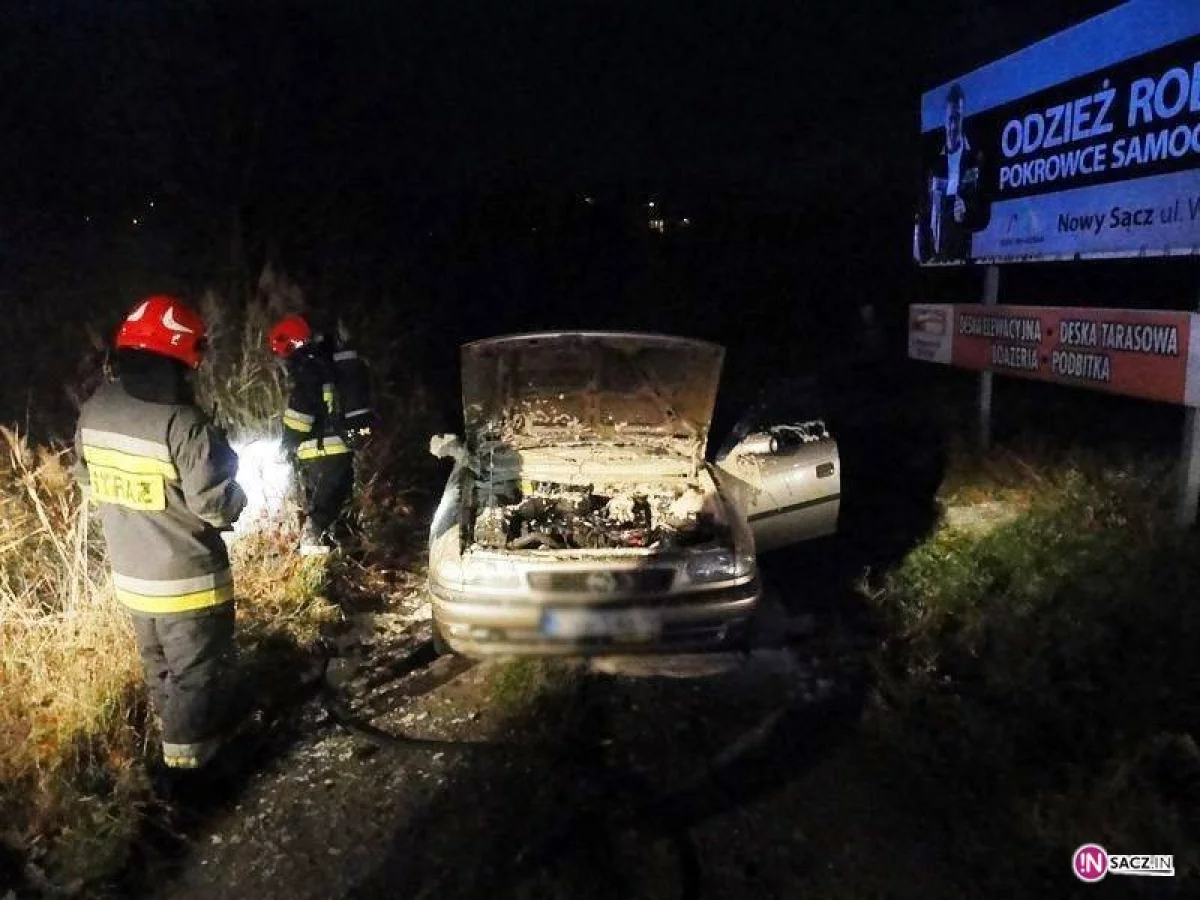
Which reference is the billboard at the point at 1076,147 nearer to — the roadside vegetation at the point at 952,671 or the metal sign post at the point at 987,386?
the metal sign post at the point at 987,386

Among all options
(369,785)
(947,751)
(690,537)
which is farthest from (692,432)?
(369,785)

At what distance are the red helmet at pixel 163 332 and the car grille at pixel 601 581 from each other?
1.70m

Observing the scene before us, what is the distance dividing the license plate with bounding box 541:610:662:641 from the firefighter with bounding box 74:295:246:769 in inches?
54.1

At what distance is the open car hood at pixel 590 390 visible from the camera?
539 centimetres

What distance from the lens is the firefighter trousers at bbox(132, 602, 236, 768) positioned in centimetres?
394

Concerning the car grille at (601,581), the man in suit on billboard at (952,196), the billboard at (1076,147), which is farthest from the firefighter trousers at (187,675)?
the man in suit on billboard at (952,196)

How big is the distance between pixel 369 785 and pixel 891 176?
1721cm

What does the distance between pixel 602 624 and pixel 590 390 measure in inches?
64.3

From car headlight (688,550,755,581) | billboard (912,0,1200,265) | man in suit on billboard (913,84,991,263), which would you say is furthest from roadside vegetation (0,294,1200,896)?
man in suit on billboard (913,84,991,263)

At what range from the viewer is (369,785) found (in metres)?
4.02

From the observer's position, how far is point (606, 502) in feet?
18.0

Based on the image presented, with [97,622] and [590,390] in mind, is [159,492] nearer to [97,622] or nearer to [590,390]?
[97,622]

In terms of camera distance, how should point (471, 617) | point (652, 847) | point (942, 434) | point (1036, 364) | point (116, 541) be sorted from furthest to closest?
1. point (942, 434)
2. point (1036, 364)
3. point (471, 617)
4. point (116, 541)
5. point (652, 847)

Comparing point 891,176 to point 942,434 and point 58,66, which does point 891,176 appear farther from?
point 58,66
